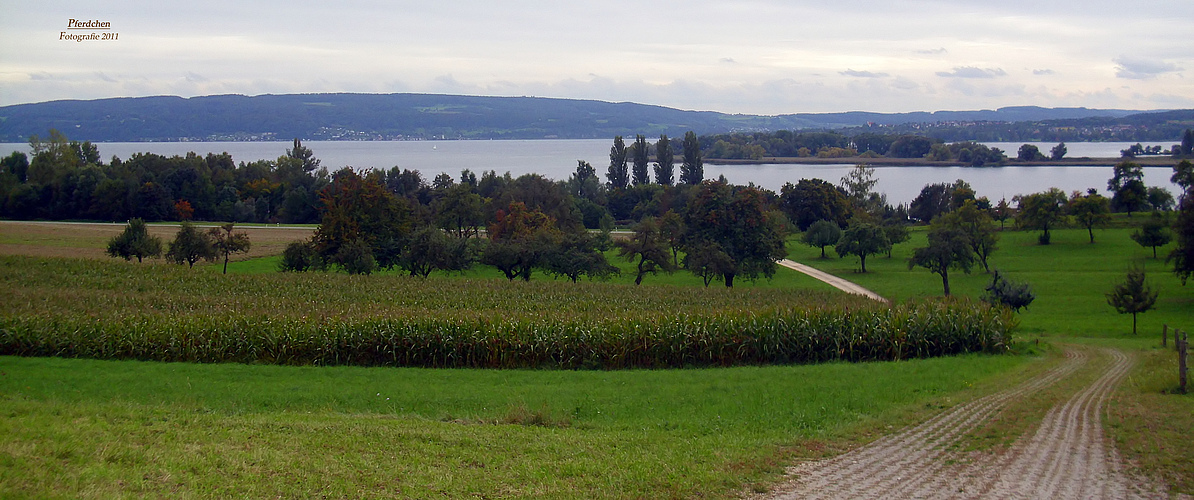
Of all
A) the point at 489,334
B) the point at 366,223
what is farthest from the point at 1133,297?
the point at 366,223

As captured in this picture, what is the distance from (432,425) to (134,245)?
4412cm

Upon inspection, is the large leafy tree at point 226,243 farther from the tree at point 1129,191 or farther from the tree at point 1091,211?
the tree at point 1129,191

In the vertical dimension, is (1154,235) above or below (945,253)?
above

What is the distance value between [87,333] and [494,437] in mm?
16052

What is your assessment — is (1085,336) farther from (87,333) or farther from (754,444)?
(87,333)

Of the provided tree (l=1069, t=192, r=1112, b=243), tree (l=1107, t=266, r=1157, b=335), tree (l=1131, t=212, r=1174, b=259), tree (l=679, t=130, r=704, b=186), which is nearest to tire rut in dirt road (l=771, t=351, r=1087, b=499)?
tree (l=1107, t=266, r=1157, b=335)

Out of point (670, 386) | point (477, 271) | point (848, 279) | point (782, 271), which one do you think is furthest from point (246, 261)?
point (670, 386)

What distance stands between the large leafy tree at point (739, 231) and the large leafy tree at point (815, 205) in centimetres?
3248

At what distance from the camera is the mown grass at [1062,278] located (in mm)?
34719

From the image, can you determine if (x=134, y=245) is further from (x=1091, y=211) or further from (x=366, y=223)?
(x=1091, y=211)

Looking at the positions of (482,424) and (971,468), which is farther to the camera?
(482,424)

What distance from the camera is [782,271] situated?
5416cm

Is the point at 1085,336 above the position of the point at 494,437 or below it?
below

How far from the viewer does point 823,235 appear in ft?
210
